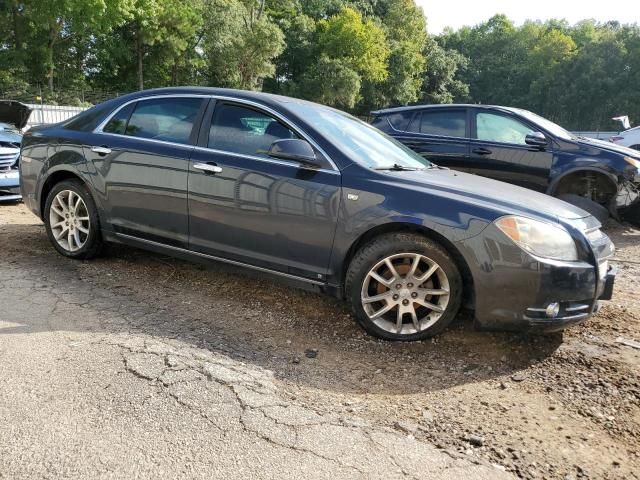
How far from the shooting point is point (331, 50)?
49.2 meters

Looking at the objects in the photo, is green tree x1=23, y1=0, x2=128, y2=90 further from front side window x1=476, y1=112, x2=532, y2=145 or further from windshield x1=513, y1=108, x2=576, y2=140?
windshield x1=513, y1=108, x2=576, y2=140

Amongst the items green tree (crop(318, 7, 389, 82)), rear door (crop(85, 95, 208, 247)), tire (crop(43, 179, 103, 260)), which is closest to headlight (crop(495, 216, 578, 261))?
rear door (crop(85, 95, 208, 247))

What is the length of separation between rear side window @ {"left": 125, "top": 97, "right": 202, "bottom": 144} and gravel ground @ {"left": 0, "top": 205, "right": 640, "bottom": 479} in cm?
120

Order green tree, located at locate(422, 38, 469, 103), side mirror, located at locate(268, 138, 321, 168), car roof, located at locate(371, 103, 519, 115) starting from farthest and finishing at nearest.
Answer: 1. green tree, located at locate(422, 38, 469, 103)
2. car roof, located at locate(371, 103, 519, 115)
3. side mirror, located at locate(268, 138, 321, 168)

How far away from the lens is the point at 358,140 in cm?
409

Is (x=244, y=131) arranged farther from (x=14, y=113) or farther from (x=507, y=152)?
(x=14, y=113)

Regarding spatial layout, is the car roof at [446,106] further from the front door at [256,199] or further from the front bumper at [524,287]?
the front bumper at [524,287]

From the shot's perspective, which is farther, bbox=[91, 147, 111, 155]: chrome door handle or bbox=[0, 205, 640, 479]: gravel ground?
bbox=[91, 147, 111, 155]: chrome door handle

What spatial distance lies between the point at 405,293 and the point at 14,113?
27.6ft

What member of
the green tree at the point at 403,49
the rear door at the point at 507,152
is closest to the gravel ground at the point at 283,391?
the rear door at the point at 507,152

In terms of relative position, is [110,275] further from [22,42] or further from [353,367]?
[22,42]

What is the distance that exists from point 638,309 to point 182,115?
13.1 ft

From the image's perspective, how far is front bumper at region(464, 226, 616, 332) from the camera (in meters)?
3.12

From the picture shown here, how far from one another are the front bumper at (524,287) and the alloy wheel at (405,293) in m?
0.24
